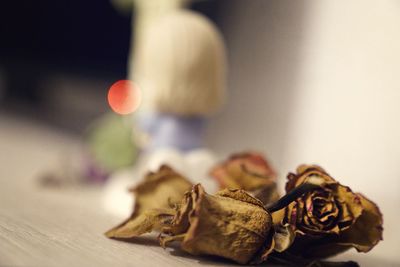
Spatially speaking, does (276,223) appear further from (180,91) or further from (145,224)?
(180,91)

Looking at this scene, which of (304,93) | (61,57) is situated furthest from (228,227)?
(61,57)

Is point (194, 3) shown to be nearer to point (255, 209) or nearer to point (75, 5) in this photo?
point (75, 5)

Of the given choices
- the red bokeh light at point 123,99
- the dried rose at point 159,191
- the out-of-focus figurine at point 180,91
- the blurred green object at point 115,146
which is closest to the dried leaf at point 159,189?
the dried rose at point 159,191

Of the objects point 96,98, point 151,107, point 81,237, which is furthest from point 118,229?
point 96,98

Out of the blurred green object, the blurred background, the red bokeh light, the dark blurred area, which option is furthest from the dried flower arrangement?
the dark blurred area

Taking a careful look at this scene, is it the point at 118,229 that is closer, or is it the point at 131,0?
the point at 118,229

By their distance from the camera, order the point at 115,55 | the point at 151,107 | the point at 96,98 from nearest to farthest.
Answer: the point at 151,107 → the point at 115,55 → the point at 96,98
